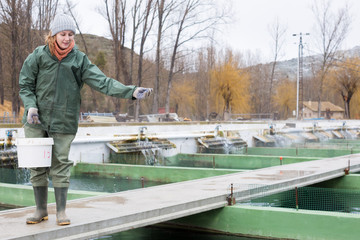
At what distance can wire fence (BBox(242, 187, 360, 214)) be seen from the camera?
447 inches

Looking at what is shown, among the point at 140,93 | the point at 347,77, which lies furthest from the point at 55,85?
the point at 347,77

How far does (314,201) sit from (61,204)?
25.0 feet

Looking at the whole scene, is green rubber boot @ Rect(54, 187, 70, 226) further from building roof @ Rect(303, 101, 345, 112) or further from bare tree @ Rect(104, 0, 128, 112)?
building roof @ Rect(303, 101, 345, 112)

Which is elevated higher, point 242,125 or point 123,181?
point 242,125

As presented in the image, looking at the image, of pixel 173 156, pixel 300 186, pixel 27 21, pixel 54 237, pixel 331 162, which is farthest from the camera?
pixel 27 21

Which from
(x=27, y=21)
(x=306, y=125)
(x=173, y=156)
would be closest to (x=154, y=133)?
(x=173, y=156)

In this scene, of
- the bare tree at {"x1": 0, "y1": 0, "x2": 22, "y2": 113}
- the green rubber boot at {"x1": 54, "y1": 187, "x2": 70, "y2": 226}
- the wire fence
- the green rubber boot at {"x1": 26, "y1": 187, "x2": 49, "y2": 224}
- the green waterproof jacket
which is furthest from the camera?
the bare tree at {"x1": 0, "y1": 0, "x2": 22, "y2": 113}

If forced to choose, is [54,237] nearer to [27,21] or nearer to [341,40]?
[27,21]

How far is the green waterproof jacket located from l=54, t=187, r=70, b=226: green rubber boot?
2.06ft

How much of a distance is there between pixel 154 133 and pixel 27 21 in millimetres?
10380

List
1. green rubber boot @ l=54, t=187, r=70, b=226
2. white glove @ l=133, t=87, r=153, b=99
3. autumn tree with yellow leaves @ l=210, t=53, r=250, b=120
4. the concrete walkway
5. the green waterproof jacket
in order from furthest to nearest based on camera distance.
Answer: autumn tree with yellow leaves @ l=210, t=53, r=250, b=120 → the concrete walkway → green rubber boot @ l=54, t=187, r=70, b=226 → the green waterproof jacket → white glove @ l=133, t=87, r=153, b=99

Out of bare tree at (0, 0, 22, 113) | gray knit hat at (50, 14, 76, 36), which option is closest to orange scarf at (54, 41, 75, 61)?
gray knit hat at (50, 14, 76, 36)

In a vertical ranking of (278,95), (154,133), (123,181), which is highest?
(278,95)

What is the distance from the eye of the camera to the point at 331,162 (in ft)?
49.2
